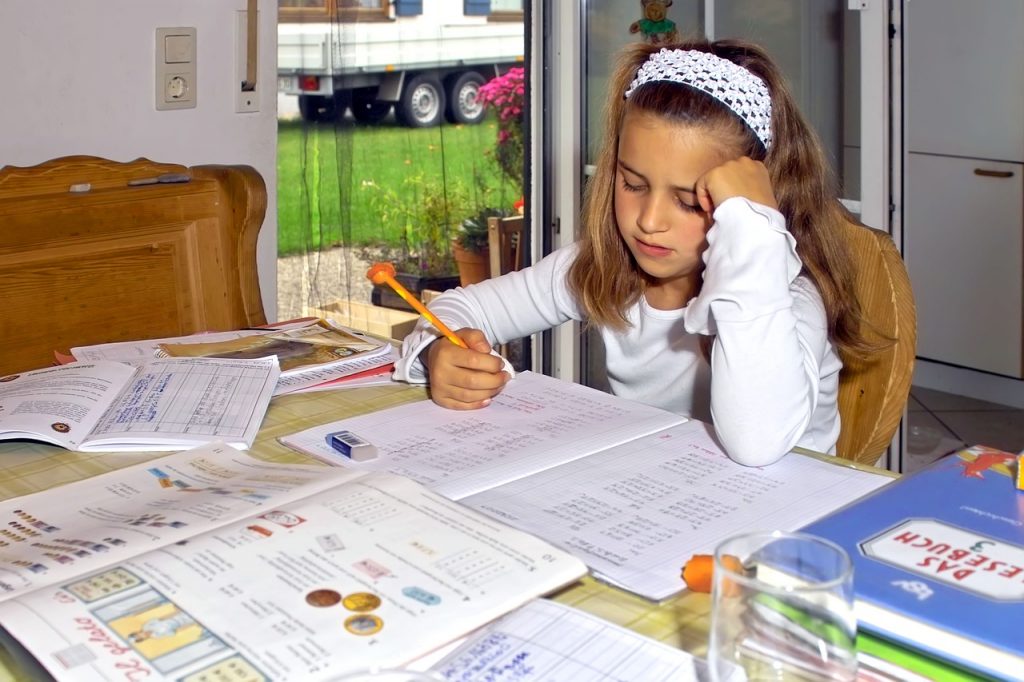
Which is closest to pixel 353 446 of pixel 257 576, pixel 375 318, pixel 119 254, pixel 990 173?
pixel 257 576

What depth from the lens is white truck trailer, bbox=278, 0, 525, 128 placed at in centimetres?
277

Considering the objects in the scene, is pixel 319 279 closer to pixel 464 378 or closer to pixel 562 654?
pixel 464 378

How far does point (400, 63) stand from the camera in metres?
2.89

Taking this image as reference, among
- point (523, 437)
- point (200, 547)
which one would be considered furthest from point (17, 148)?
point (200, 547)

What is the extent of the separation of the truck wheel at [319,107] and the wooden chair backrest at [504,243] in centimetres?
53

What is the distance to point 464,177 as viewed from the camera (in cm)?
306

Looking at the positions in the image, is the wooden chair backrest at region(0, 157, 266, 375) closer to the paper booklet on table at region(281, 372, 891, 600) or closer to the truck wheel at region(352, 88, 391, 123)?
the paper booklet on table at region(281, 372, 891, 600)

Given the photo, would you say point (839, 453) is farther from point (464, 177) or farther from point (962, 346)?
point (962, 346)

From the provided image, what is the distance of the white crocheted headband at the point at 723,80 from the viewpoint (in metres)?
1.25

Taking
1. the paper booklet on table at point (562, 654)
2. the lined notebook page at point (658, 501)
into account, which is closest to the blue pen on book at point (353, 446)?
the lined notebook page at point (658, 501)

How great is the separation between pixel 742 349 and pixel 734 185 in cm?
18

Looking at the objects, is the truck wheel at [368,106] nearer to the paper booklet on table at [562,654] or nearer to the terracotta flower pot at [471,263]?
the terracotta flower pot at [471,263]

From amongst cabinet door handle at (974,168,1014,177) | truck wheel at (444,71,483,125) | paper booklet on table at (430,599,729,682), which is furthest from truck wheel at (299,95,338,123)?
paper booklet on table at (430,599,729,682)

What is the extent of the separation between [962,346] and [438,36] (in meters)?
1.79
